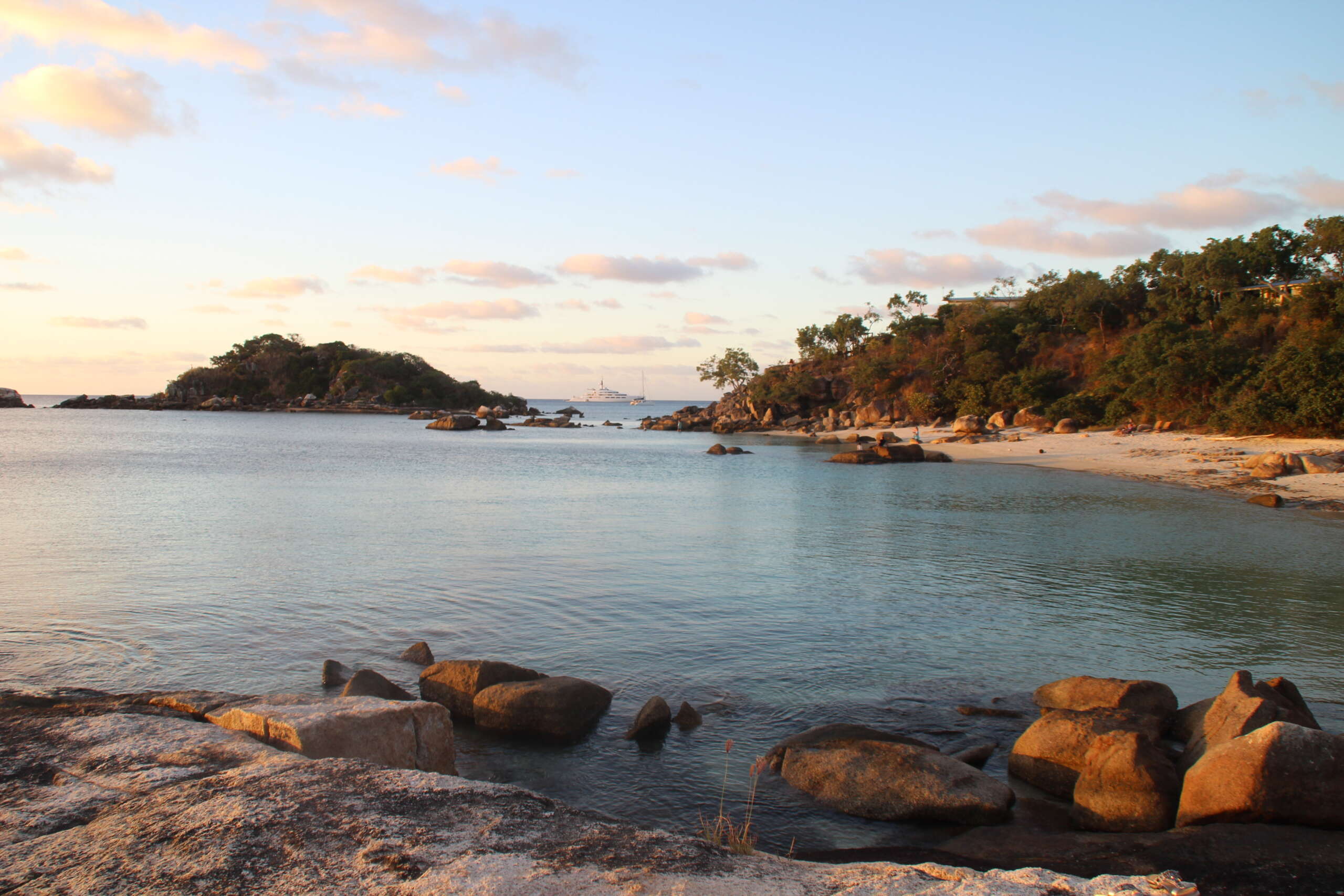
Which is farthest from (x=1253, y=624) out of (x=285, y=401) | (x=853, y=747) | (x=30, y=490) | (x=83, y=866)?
(x=285, y=401)

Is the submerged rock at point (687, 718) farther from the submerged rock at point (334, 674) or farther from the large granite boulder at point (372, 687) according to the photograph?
the submerged rock at point (334, 674)

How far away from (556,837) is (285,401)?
16489 cm

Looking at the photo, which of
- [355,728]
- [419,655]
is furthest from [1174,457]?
[355,728]

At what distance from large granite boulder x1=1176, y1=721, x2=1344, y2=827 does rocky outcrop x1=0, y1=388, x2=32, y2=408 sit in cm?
19124

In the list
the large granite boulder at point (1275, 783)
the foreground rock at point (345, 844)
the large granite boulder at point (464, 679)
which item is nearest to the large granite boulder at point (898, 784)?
the large granite boulder at point (1275, 783)

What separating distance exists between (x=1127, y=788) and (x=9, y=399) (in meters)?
194

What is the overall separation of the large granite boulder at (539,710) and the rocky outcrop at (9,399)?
184 meters

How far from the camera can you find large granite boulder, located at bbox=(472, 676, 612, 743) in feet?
32.8

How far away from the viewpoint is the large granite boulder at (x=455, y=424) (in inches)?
4075

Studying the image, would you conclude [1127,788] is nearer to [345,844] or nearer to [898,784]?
[898,784]

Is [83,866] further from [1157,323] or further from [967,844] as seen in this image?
[1157,323]

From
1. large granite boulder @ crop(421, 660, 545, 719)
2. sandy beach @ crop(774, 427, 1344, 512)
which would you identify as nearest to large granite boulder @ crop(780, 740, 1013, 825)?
large granite boulder @ crop(421, 660, 545, 719)

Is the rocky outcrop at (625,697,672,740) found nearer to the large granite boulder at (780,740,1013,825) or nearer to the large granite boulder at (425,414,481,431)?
the large granite boulder at (780,740,1013,825)

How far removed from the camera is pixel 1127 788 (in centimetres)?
745
